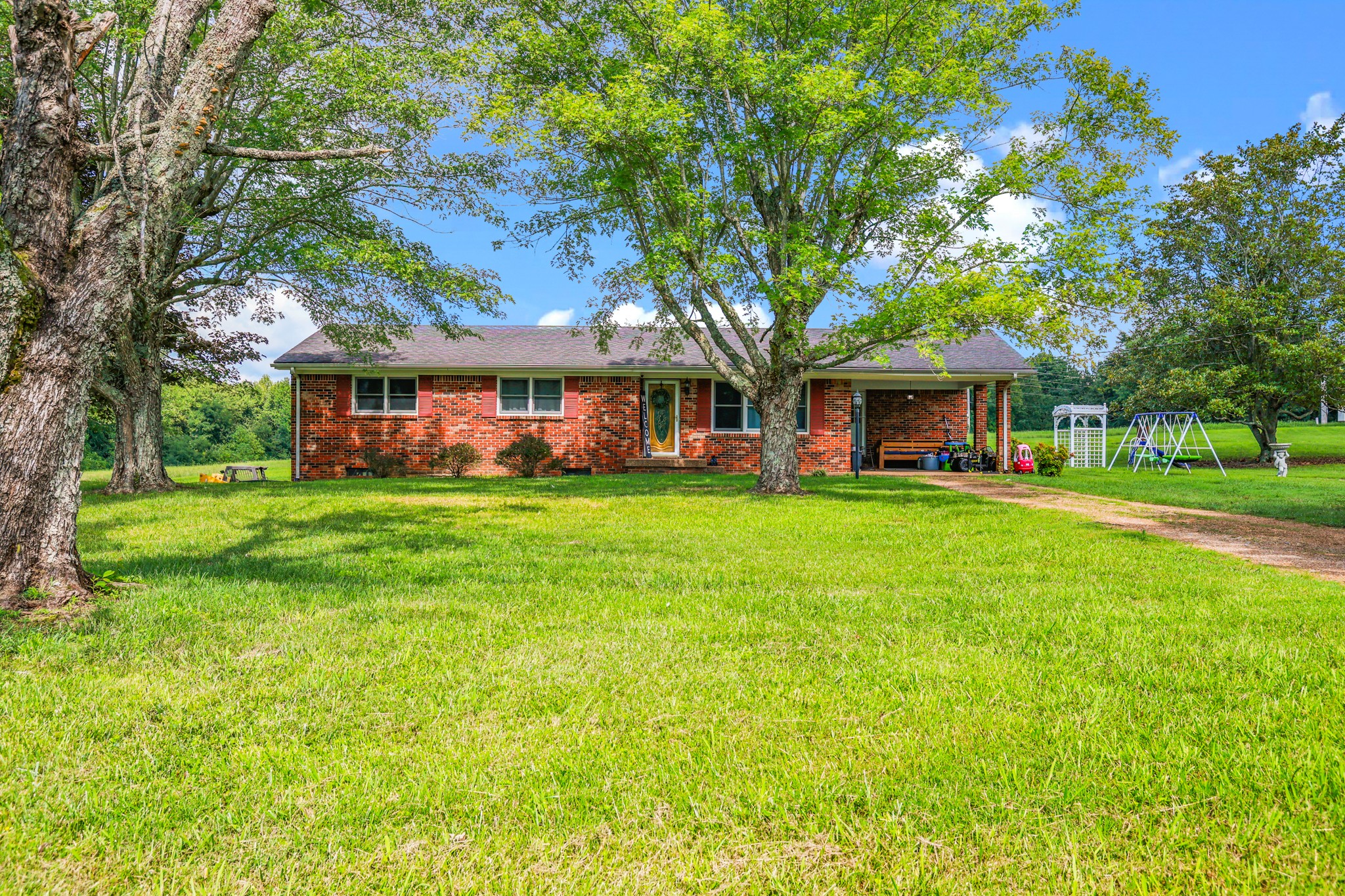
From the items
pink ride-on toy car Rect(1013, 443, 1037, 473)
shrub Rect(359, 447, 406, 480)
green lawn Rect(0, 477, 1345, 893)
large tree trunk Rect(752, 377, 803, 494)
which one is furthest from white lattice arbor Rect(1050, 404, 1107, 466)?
green lawn Rect(0, 477, 1345, 893)

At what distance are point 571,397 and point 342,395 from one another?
18.7 feet

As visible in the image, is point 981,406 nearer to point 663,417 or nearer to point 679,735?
point 663,417

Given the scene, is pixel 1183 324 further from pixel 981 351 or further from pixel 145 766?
pixel 145 766

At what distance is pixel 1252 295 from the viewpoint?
83.0ft

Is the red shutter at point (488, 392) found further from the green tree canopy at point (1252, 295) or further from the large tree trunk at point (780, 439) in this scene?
the green tree canopy at point (1252, 295)

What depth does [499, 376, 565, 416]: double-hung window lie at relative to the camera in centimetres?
2038

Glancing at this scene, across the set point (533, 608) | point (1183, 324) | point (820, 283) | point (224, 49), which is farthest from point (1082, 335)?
point (1183, 324)

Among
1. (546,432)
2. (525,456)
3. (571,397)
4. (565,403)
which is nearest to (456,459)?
A: (525,456)

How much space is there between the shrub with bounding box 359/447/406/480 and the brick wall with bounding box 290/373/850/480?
10.7 inches

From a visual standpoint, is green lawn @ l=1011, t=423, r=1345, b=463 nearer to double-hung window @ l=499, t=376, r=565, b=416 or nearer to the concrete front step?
the concrete front step

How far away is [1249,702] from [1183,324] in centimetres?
2831

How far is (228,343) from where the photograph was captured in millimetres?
18375

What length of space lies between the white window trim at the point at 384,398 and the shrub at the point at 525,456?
2.49m

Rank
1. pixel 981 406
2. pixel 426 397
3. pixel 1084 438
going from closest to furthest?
pixel 426 397 < pixel 981 406 < pixel 1084 438
